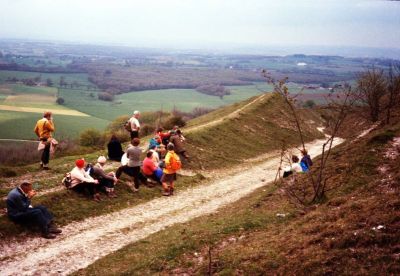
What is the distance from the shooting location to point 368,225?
1019cm

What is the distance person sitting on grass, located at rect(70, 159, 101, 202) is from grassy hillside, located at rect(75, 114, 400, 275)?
4595mm

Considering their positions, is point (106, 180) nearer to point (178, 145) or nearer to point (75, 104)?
point (178, 145)

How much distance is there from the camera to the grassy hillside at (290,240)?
359 inches

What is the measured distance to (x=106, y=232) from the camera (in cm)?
1502

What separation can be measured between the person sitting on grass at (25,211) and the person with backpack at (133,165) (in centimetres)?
595

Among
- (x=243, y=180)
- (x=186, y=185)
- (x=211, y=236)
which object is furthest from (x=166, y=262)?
(x=243, y=180)

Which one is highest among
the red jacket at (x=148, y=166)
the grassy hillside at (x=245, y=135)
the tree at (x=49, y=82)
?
the red jacket at (x=148, y=166)

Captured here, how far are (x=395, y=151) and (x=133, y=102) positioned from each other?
385 feet

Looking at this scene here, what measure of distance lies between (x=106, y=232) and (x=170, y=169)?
618cm

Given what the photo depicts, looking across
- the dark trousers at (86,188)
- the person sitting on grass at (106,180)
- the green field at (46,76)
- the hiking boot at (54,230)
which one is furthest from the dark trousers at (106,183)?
the green field at (46,76)

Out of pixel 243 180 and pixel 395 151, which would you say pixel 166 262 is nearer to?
pixel 395 151

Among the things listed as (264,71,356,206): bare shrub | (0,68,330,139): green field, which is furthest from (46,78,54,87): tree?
(264,71,356,206): bare shrub

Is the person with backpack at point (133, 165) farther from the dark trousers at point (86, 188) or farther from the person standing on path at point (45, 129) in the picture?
the person standing on path at point (45, 129)

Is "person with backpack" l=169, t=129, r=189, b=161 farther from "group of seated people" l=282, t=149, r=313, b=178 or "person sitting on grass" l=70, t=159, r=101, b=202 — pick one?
"person sitting on grass" l=70, t=159, r=101, b=202
